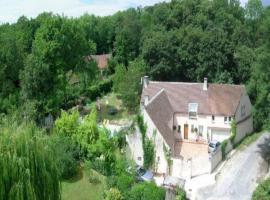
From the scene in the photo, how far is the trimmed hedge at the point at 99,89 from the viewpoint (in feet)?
189

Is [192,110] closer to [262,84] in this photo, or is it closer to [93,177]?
[262,84]

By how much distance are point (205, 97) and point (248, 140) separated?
18.2 ft

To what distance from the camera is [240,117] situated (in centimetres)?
4275

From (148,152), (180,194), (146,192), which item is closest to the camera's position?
(146,192)

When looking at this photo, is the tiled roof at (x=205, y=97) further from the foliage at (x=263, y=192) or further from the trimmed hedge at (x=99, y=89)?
the foliage at (x=263, y=192)

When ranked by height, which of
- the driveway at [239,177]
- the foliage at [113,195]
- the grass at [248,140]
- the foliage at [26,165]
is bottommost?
the driveway at [239,177]

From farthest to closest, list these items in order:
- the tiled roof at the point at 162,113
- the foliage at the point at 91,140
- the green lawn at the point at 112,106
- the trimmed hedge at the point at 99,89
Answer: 1. the trimmed hedge at the point at 99,89
2. the green lawn at the point at 112,106
3. the tiled roof at the point at 162,113
4. the foliage at the point at 91,140

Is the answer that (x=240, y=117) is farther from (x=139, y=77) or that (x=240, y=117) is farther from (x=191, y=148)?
(x=139, y=77)

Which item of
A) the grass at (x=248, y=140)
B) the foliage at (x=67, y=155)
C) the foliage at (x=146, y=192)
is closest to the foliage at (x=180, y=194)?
the foliage at (x=146, y=192)

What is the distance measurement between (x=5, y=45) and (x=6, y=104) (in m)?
6.22

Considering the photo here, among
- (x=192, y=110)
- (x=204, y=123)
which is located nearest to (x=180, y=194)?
(x=204, y=123)

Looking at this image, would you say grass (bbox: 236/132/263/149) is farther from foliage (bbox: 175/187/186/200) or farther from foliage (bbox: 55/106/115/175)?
foliage (bbox: 55/106/115/175)

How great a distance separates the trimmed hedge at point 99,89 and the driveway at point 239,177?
2345cm

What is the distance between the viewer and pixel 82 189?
29.8 meters
